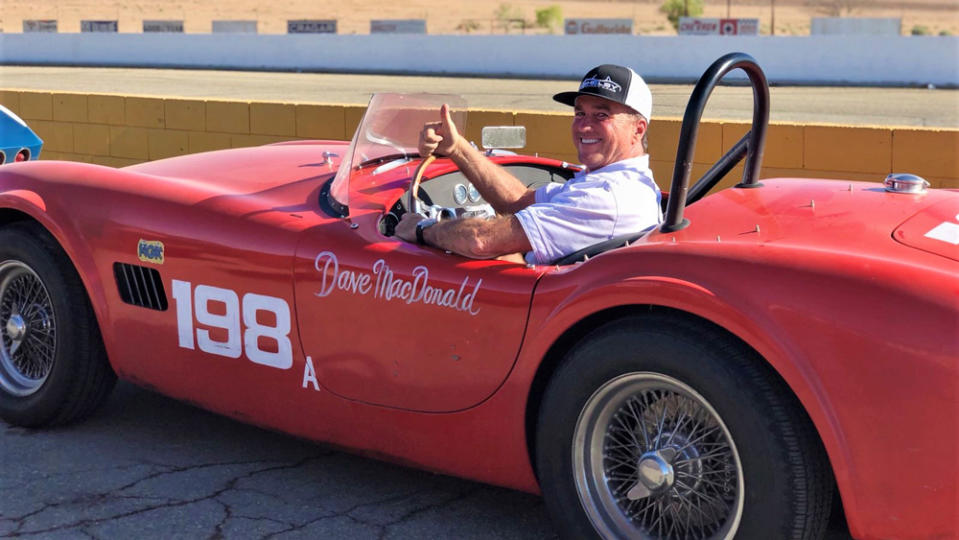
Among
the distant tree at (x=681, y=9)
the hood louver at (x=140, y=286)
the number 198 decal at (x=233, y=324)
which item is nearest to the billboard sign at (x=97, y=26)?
the distant tree at (x=681, y=9)

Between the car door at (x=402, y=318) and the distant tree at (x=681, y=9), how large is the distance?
60.5 m

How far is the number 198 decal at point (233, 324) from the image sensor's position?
349 centimetres

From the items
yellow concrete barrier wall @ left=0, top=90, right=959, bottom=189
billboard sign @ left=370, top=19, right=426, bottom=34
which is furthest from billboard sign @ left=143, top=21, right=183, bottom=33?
yellow concrete barrier wall @ left=0, top=90, right=959, bottom=189

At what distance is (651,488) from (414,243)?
3.42ft

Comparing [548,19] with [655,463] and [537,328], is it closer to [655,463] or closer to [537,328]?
A: [537,328]

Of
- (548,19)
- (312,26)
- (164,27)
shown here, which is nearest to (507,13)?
(548,19)

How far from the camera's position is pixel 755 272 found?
267 centimetres

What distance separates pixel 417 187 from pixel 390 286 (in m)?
0.53

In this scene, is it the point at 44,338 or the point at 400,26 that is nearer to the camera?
the point at 44,338

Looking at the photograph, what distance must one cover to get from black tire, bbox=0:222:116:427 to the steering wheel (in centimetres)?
132

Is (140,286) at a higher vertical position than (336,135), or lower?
lower

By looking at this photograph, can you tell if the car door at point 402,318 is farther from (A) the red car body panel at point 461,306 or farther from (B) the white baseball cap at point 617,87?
(B) the white baseball cap at point 617,87

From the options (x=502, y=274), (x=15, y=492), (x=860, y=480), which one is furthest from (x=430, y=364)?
(x=15, y=492)

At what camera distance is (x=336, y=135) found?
27.8 ft
